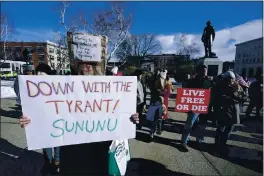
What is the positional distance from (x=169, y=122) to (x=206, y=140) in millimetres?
1576

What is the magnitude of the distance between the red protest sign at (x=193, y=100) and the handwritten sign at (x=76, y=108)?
2.00 m

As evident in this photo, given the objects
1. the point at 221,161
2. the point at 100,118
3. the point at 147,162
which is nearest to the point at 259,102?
the point at 221,161

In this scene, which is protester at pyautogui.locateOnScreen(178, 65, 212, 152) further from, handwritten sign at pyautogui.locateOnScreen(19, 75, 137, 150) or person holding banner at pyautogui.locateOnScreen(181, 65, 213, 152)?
handwritten sign at pyautogui.locateOnScreen(19, 75, 137, 150)

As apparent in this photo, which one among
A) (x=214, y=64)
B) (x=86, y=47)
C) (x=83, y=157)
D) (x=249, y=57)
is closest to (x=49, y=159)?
(x=83, y=157)

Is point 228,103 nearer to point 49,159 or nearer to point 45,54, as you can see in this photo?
point 49,159

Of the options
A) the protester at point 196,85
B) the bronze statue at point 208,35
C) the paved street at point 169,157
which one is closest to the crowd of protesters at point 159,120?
the protester at point 196,85

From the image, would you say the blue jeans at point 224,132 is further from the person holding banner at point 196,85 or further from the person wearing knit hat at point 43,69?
the person wearing knit hat at point 43,69

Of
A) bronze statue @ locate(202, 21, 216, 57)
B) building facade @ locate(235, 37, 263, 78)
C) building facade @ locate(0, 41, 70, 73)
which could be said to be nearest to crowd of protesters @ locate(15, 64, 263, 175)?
building facade @ locate(0, 41, 70, 73)

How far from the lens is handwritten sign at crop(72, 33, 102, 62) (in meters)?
1.63

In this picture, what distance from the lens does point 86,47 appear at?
164 cm

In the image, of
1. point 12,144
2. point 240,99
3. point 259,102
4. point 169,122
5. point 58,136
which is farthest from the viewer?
point 259,102

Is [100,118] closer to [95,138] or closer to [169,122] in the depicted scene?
[95,138]

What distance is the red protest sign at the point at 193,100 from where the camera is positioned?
11.5ft

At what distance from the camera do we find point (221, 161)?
10.8 feet
